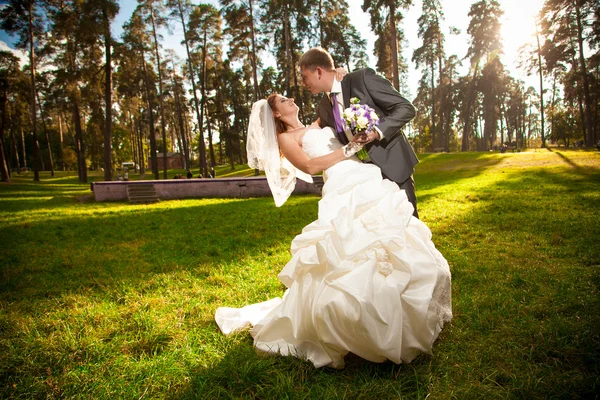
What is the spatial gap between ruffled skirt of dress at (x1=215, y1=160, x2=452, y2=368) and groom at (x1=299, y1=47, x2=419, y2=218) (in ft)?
0.70

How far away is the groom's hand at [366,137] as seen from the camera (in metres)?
2.99

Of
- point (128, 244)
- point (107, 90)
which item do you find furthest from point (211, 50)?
point (128, 244)

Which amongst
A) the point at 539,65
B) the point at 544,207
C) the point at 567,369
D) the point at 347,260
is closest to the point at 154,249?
the point at 347,260

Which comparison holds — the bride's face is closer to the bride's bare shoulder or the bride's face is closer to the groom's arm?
the bride's bare shoulder

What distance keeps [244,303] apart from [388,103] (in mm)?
3106

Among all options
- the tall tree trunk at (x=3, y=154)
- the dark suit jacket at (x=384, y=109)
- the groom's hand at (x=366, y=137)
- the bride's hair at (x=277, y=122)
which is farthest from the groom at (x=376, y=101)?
the tall tree trunk at (x=3, y=154)

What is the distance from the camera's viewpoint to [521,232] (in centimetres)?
648

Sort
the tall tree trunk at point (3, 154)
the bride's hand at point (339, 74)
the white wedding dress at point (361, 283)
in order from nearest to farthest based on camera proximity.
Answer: the white wedding dress at point (361, 283) < the bride's hand at point (339, 74) < the tall tree trunk at point (3, 154)

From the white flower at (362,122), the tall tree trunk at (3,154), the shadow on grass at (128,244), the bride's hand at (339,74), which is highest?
the tall tree trunk at (3,154)

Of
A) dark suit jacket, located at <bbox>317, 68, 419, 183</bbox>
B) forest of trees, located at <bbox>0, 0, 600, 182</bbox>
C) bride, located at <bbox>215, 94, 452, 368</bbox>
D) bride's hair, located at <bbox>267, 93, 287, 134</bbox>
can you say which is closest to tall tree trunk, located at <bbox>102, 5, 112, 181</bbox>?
forest of trees, located at <bbox>0, 0, 600, 182</bbox>

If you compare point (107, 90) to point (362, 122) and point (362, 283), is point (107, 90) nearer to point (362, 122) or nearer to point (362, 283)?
point (362, 122)

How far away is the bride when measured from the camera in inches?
94.3

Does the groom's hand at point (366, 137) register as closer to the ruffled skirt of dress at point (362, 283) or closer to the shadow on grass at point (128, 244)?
the ruffled skirt of dress at point (362, 283)

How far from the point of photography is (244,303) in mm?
4293
